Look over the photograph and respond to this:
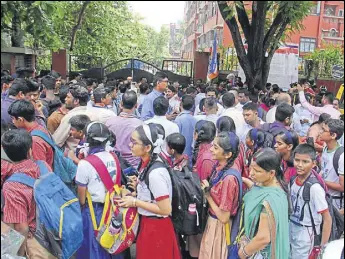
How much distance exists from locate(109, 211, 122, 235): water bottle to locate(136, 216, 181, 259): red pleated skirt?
176mm

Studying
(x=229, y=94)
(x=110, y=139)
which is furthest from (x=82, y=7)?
(x=229, y=94)

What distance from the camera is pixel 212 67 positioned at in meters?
9.99

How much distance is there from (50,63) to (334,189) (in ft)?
33.1

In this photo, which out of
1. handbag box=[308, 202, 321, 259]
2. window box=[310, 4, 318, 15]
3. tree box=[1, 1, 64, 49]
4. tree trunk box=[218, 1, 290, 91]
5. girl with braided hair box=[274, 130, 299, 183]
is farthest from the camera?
tree trunk box=[218, 1, 290, 91]

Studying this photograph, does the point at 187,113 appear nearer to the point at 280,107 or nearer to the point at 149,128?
the point at 280,107

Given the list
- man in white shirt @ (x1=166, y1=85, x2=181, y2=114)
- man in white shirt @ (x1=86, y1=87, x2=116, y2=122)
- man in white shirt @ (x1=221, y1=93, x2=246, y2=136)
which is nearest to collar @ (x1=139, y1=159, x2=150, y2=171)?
man in white shirt @ (x1=86, y1=87, x2=116, y2=122)

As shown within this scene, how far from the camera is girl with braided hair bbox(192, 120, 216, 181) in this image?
3258 mm

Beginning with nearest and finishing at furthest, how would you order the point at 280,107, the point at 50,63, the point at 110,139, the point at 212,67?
the point at 110,139 < the point at 280,107 < the point at 212,67 < the point at 50,63

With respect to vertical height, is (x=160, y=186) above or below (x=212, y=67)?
below

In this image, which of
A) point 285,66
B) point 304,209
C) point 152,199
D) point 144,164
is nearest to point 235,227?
point 304,209

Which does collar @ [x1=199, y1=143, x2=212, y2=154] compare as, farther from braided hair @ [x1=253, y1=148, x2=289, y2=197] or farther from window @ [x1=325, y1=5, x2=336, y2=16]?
window @ [x1=325, y1=5, x2=336, y2=16]

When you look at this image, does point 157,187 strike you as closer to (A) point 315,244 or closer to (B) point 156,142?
(B) point 156,142

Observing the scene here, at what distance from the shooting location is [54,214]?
223 centimetres

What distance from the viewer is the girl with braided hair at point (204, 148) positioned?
3.26 meters
